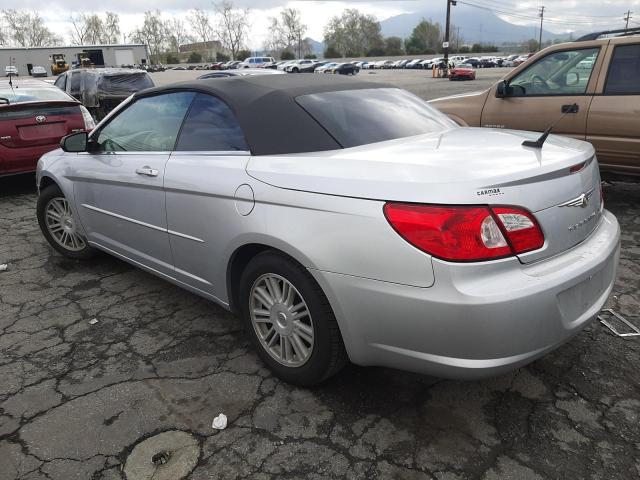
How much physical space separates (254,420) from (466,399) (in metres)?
1.04

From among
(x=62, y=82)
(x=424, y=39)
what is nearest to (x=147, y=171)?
(x=62, y=82)

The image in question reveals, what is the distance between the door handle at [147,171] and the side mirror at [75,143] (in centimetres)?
98

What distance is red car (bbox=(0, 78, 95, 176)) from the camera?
6523 mm

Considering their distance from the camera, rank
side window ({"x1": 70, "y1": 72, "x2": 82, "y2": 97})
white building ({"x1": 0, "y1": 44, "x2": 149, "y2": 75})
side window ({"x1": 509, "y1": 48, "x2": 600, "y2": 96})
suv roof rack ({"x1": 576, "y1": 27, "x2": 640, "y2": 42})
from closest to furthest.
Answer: side window ({"x1": 509, "y1": 48, "x2": 600, "y2": 96}), suv roof rack ({"x1": 576, "y1": 27, "x2": 640, "y2": 42}), side window ({"x1": 70, "y1": 72, "x2": 82, "y2": 97}), white building ({"x1": 0, "y1": 44, "x2": 149, "y2": 75})

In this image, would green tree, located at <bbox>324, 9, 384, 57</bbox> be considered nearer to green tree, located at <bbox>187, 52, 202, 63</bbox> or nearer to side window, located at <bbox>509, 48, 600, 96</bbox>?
green tree, located at <bbox>187, 52, 202, 63</bbox>

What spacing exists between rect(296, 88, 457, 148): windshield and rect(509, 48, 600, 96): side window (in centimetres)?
281

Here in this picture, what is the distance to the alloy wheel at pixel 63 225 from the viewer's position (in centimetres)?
441

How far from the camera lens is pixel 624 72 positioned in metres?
5.05

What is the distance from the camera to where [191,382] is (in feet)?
9.06

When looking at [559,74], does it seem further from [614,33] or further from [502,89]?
[614,33]

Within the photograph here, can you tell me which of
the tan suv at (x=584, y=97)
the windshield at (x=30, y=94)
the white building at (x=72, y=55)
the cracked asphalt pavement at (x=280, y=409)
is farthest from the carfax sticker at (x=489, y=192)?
the white building at (x=72, y=55)

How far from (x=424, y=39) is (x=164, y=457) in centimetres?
11433

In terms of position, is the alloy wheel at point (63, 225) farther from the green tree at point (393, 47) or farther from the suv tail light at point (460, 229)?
the green tree at point (393, 47)

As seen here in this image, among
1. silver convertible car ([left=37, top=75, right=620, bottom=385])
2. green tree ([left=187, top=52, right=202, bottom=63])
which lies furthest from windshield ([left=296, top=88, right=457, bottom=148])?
green tree ([left=187, top=52, right=202, bottom=63])
